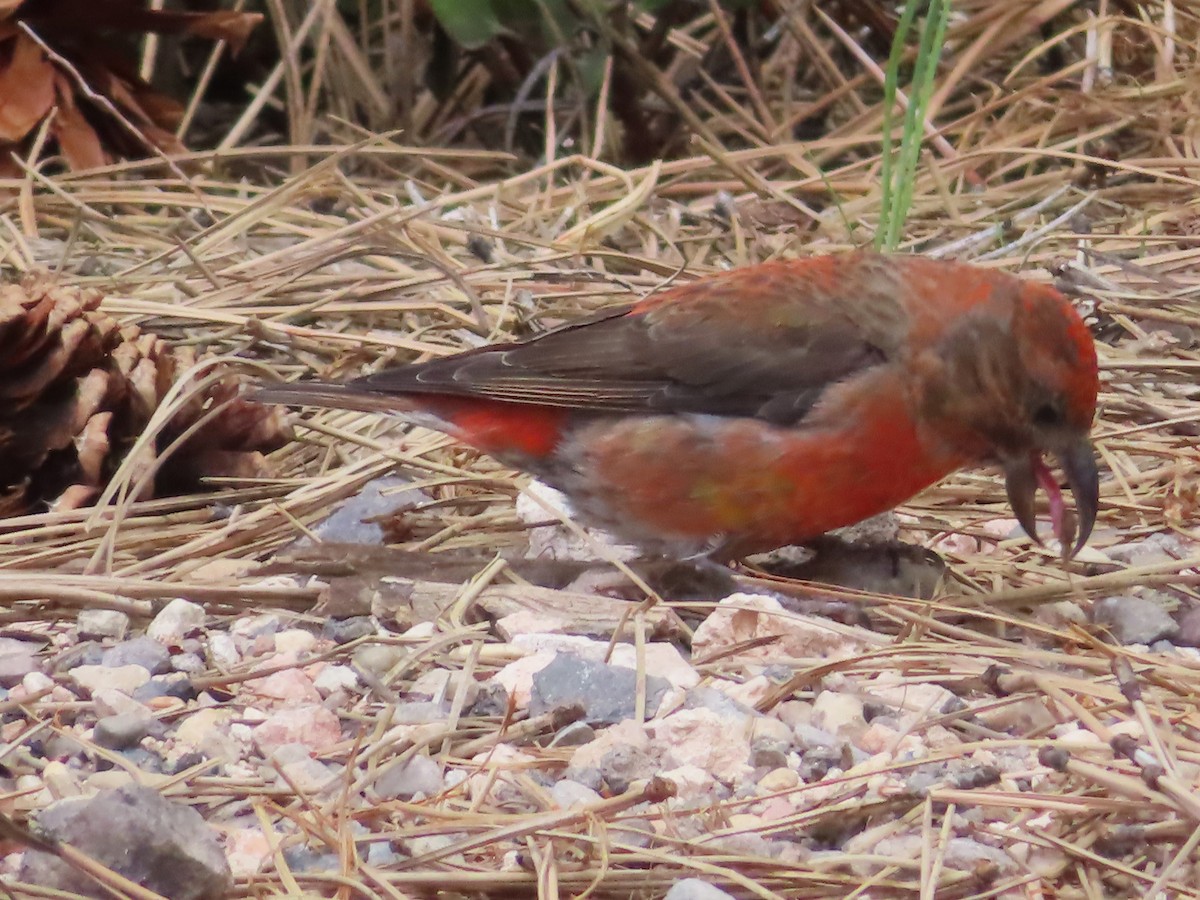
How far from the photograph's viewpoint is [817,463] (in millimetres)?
2770

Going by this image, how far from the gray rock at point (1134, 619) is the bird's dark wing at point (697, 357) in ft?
2.07

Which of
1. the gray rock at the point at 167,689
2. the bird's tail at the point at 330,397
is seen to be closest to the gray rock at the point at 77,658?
the gray rock at the point at 167,689

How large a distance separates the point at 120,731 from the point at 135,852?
419 mm

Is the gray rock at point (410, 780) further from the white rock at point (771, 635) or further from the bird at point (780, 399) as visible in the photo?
the bird at point (780, 399)

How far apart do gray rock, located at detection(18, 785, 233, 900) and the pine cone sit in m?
1.45

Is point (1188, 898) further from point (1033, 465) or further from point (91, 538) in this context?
point (91, 538)

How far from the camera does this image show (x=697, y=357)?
9.73 feet

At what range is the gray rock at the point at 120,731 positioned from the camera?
2.00 metres

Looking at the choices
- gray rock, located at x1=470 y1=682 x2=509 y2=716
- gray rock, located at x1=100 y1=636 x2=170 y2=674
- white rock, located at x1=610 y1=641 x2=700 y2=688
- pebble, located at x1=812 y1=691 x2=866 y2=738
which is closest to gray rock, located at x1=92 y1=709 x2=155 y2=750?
gray rock, located at x1=100 y1=636 x2=170 y2=674

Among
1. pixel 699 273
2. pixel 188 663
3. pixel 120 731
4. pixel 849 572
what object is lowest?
pixel 849 572

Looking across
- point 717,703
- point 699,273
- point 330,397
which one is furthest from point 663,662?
point 699,273

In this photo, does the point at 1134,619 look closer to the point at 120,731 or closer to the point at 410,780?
the point at 410,780

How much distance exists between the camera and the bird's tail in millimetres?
3043

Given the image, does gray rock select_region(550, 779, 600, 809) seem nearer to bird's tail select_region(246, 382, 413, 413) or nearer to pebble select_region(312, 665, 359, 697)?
pebble select_region(312, 665, 359, 697)
